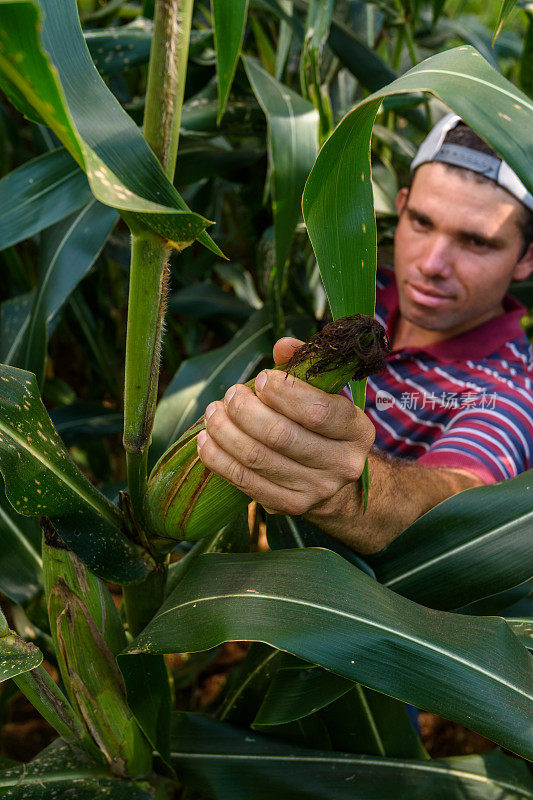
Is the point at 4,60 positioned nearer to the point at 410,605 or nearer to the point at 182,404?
the point at 410,605

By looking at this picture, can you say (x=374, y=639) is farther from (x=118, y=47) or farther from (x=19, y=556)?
(x=118, y=47)

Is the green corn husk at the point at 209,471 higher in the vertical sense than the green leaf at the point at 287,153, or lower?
lower

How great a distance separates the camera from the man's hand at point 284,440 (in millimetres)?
390

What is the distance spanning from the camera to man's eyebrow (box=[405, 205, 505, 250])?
856 millimetres

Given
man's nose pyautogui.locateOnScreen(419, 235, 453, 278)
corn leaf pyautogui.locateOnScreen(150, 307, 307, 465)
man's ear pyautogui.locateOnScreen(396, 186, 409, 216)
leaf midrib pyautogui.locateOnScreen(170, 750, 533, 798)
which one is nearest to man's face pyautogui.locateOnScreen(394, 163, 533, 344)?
man's nose pyautogui.locateOnScreen(419, 235, 453, 278)

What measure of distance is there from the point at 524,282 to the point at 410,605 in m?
0.84

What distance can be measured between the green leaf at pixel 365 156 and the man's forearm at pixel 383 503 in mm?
175

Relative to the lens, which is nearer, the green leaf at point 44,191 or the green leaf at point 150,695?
the green leaf at point 150,695

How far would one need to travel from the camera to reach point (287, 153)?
0.70 meters

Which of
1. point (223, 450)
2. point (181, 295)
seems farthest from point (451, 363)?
point (223, 450)

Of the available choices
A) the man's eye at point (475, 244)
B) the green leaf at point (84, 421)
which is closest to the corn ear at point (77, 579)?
the green leaf at point (84, 421)

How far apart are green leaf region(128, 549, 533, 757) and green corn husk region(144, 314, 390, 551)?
6 centimetres

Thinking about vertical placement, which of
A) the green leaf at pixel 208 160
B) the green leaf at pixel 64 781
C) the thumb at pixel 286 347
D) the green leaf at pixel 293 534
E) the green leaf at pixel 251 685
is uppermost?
the green leaf at pixel 208 160

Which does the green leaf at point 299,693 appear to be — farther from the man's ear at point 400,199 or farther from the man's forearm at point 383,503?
the man's ear at point 400,199
